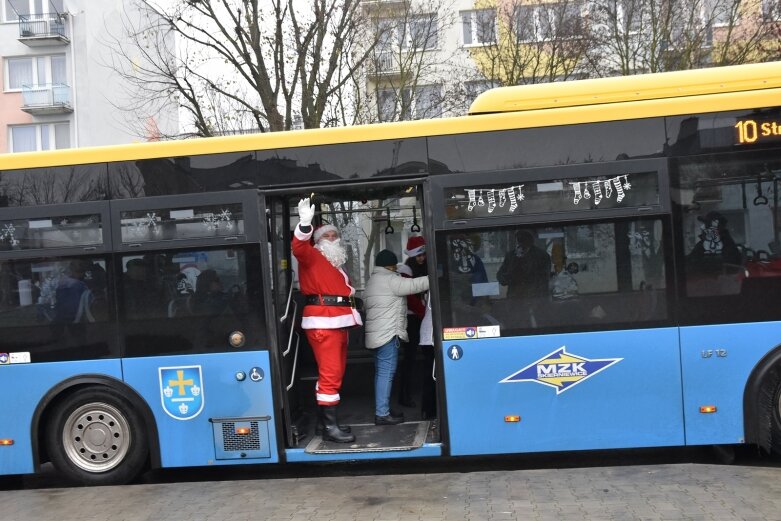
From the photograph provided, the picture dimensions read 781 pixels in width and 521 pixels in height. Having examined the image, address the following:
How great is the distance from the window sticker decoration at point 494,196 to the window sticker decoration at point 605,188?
17.4 inches

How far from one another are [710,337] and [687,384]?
40cm

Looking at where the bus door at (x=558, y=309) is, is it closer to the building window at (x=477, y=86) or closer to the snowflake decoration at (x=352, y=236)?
the snowflake decoration at (x=352, y=236)

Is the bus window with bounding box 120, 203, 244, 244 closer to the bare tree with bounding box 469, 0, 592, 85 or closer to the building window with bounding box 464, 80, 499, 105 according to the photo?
the bare tree with bounding box 469, 0, 592, 85

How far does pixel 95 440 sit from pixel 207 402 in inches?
42.8

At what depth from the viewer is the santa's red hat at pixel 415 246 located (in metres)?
7.35

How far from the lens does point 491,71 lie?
19.6 m

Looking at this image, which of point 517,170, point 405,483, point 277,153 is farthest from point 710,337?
point 277,153

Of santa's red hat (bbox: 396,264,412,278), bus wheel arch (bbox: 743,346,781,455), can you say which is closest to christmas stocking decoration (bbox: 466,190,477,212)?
santa's red hat (bbox: 396,264,412,278)

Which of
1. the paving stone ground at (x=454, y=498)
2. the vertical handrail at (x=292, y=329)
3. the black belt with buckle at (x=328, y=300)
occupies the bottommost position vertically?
the paving stone ground at (x=454, y=498)

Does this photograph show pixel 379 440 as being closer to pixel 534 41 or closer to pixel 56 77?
pixel 534 41

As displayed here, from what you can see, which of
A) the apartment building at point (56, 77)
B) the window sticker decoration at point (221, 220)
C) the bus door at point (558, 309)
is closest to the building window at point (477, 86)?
the bus door at point (558, 309)

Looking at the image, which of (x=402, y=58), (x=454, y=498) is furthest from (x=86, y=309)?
(x=402, y=58)

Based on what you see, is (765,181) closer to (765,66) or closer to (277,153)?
(765,66)

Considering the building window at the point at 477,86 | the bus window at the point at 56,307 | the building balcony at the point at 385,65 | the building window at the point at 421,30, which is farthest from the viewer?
the building window at the point at 477,86
